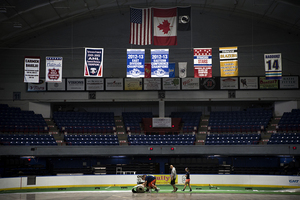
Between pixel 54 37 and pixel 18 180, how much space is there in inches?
737

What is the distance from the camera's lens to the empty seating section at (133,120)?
34906 mm

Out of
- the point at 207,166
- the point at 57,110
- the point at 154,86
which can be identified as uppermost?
the point at 154,86

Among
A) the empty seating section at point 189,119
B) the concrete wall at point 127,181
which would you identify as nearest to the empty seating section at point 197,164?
the empty seating section at point 189,119

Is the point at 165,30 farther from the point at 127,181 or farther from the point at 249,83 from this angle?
the point at 249,83

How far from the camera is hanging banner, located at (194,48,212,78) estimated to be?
23797 mm

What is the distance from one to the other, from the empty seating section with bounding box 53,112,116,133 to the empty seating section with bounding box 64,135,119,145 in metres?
1.45

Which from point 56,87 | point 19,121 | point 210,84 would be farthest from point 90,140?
point 210,84

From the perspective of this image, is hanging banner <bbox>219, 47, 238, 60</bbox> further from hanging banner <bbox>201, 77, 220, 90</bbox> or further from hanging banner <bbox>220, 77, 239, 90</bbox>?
hanging banner <bbox>220, 77, 239, 90</bbox>

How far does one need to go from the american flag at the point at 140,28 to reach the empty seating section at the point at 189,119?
14.0 m

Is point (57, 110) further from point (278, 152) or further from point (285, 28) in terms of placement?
point (285, 28)

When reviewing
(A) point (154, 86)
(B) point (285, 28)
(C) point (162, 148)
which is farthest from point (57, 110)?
(B) point (285, 28)

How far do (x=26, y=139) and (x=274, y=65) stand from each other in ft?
74.6

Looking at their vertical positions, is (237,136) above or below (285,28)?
below

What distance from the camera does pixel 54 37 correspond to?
3678 cm
